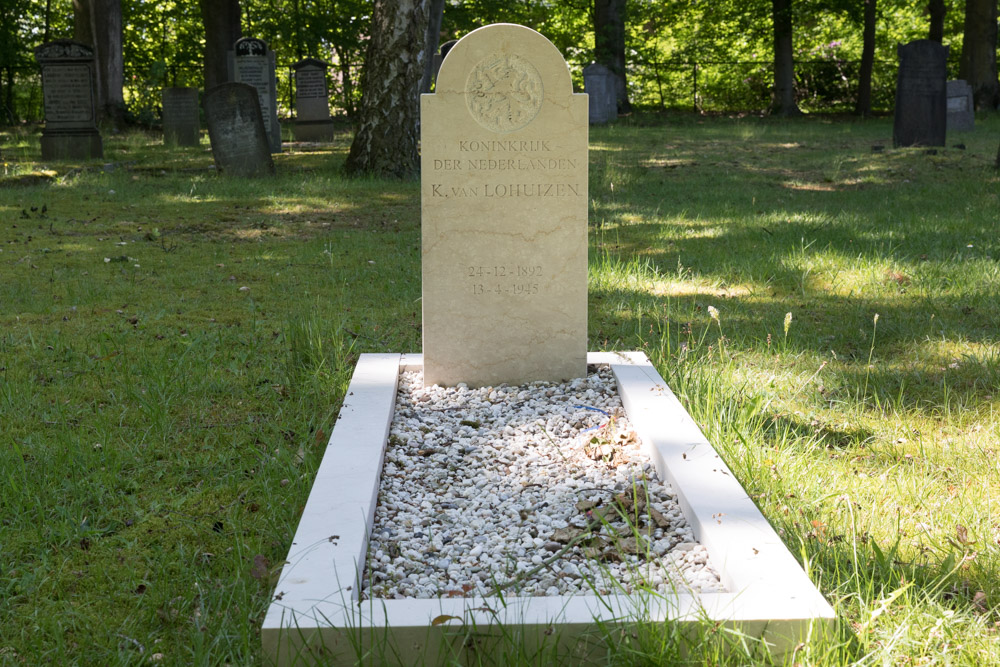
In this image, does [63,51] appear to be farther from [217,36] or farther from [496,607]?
[496,607]

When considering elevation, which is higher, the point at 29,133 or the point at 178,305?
the point at 29,133

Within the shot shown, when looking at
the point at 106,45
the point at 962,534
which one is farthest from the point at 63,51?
the point at 962,534

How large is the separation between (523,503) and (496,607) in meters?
0.94

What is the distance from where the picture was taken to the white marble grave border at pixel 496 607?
206cm

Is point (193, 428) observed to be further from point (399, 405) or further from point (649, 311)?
point (649, 311)

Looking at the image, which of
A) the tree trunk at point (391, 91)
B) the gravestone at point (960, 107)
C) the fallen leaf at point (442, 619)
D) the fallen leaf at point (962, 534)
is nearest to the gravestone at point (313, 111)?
the tree trunk at point (391, 91)

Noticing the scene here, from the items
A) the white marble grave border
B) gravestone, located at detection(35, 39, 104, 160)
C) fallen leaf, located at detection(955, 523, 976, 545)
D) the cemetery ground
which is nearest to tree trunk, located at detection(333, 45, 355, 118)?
gravestone, located at detection(35, 39, 104, 160)

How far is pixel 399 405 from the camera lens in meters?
4.11

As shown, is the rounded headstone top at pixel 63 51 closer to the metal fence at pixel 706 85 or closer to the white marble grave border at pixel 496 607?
the metal fence at pixel 706 85

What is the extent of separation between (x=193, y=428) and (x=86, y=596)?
4.24 ft

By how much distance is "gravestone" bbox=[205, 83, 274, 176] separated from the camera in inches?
442

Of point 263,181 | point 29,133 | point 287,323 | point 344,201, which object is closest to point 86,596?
point 287,323

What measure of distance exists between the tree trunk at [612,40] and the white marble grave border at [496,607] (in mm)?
22500

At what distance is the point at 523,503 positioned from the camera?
3066 millimetres
